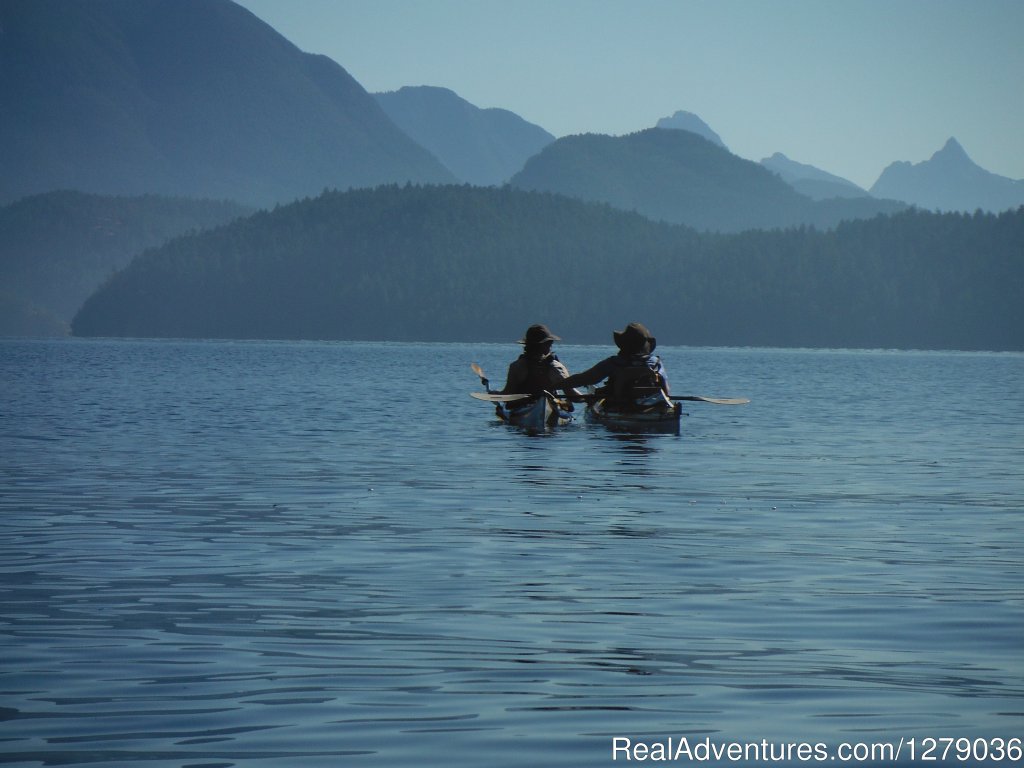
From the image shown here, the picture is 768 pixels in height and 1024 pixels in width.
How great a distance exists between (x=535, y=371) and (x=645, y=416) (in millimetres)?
3234

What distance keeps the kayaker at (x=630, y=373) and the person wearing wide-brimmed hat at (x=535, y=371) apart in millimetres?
1197

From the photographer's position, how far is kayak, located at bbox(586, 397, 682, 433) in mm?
36781

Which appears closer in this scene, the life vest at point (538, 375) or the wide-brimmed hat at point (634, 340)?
the wide-brimmed hat at point (634, 340)

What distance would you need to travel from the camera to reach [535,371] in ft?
127

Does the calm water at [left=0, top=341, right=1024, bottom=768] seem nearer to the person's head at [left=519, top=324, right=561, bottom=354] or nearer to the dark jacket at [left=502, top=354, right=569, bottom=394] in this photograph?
the person's head at [left=519, top=324, right=561, bottom=354]

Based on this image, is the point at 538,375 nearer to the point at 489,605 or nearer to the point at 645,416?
the point at 645,416

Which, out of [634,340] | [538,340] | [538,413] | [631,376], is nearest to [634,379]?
[631,376]

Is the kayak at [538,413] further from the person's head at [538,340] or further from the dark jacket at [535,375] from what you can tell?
the person's head at [538,340]

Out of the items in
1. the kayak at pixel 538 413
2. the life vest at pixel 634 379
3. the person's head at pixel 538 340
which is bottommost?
the kayak at pixel 538 413

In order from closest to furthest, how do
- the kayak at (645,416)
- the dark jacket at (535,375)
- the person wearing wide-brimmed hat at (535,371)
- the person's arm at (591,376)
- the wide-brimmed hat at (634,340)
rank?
the person's arm at (591,376) → the wide-brimmed hat at (634,340) → the kayak at (645,416) → the person wearing wide-brimmed hat at (535,371) → the dark jacket at (535,375)

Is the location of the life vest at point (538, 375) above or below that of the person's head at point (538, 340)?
below

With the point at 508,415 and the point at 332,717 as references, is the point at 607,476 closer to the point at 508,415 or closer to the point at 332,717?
the point at 508,415

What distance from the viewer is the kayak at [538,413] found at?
38281 millimetres

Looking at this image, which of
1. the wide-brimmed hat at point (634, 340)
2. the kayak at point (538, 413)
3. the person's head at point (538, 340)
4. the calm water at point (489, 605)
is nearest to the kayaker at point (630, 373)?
the wide-brimmed hat at point (634, 340)
